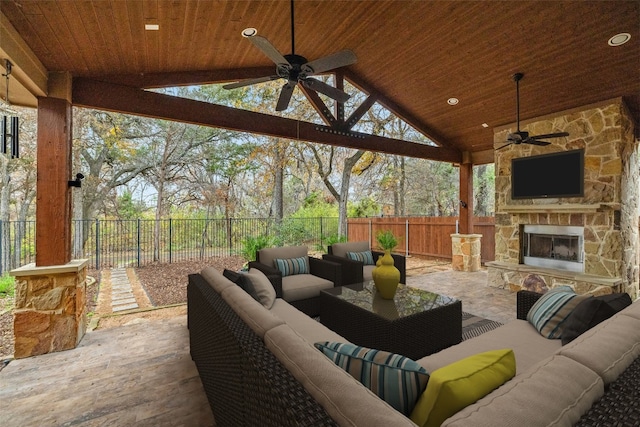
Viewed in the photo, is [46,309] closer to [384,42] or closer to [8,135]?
[8,135]

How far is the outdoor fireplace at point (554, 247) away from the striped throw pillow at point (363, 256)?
2.73m

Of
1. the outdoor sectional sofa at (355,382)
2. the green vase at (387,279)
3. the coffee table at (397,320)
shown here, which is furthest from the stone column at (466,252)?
the outdoor sectional sofa at (355,382)

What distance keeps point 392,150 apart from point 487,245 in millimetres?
3891

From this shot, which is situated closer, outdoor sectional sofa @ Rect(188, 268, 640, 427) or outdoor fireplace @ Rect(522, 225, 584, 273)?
outdoor sectional sofa @ Rect(188, 268, 640, 427)

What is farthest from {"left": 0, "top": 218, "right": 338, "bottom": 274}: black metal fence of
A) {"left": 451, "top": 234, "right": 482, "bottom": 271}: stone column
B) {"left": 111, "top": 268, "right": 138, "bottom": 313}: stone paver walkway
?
{"left": 451, "top": 234, "right": 482, "bottom": 271}: stone column

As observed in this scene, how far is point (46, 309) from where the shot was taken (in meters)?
2.75

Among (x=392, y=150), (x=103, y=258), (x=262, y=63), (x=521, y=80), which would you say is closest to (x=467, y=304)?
(x=392, y=150)

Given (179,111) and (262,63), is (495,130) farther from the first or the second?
(179,111)

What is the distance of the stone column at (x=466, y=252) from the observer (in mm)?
6379

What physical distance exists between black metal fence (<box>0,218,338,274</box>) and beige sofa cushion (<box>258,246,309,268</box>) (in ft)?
6.78

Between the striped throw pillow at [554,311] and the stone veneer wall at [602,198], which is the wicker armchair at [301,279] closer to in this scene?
the striped throw pillow at [554,311]

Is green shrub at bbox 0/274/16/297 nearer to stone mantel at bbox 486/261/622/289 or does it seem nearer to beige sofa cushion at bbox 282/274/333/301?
beige sofa cushion at bbox 282/274/333/301

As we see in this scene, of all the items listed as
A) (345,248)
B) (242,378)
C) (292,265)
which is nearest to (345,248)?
(345,248)

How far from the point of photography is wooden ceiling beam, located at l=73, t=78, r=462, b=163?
3.12 m
